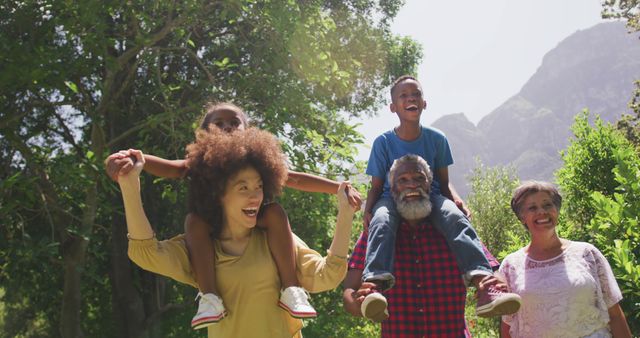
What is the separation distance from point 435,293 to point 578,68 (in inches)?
6729

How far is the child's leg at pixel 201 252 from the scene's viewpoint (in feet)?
8.50

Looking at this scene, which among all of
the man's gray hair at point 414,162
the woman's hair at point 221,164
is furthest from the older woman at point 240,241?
the man's gray hair at point 414,162

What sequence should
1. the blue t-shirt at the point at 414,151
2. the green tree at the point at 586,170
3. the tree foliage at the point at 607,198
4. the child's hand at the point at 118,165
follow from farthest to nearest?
the green tree at the point at 586,170 → the tree foliage at the point at 607,198 → the blue t-shirt at the point at 414,151 → the child's hand at the point at 118,165

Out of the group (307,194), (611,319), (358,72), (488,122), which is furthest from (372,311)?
(488,122)

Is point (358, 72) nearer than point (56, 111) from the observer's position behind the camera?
No

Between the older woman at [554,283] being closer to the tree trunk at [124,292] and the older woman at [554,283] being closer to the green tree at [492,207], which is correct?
the tree trunk at [124,292]

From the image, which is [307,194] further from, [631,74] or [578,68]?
[578,68]

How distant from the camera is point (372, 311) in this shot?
2715 mm

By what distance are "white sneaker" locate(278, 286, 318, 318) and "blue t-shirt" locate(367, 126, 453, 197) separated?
1.23 meters

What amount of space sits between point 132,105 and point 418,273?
9624mm

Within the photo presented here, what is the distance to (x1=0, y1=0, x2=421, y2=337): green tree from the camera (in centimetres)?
805

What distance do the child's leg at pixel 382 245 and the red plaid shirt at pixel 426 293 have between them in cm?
21

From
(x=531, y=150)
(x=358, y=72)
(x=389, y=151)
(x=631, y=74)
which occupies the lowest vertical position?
(x=389, y=151)

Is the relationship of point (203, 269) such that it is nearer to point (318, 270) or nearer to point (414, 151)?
point (318, 270)
